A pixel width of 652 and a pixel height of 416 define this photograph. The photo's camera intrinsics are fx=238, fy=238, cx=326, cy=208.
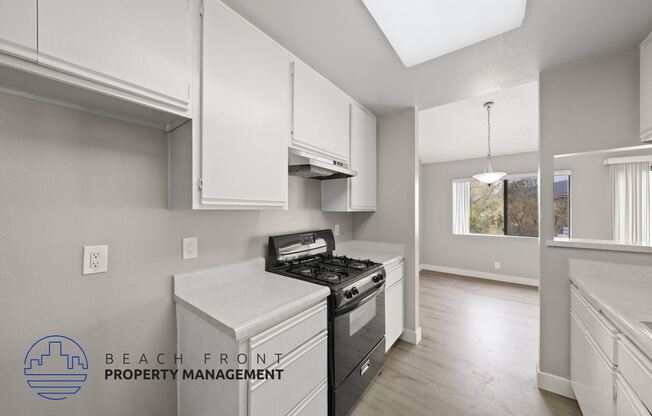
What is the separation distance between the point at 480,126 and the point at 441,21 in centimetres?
260

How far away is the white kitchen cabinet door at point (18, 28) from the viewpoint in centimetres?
68

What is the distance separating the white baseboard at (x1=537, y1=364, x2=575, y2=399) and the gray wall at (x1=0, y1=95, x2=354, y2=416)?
2348mm

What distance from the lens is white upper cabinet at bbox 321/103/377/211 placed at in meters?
2.28

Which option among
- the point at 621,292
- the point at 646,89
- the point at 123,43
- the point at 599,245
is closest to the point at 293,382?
the point at 123,43

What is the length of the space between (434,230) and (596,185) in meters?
2.56

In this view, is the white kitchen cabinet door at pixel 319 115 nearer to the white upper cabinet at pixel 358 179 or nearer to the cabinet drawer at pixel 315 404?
the white upper cabinet at pixel 358 179

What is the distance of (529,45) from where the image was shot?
157 cm

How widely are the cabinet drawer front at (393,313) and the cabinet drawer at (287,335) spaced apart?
3.28 feet

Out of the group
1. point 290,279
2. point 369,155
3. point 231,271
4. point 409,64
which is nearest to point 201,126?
point 231,271

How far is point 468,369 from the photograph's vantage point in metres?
2.06

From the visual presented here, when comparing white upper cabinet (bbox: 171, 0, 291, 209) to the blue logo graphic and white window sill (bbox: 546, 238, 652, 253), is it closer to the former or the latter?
the blue logo graphic

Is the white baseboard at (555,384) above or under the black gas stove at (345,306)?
under

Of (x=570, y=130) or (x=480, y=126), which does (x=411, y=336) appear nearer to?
(x=570, y=130)

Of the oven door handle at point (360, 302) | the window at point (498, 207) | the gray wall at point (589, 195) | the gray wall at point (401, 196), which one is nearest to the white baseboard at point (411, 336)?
the gray wall at point (401, 196)
